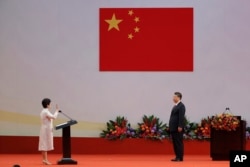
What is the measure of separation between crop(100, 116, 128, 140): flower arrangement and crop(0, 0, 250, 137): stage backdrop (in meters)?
0.17

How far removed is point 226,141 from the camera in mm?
12648

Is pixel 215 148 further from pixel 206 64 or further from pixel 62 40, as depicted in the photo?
pixel 62 40

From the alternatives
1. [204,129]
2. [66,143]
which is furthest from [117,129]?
[66,143]

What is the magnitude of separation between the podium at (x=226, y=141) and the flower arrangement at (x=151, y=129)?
2641 mm

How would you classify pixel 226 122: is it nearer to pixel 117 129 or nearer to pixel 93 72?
pixel 117 129

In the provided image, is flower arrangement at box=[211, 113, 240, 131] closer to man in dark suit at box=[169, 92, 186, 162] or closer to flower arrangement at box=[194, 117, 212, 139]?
man in dark suit at box=[169, 92, 186, 162]

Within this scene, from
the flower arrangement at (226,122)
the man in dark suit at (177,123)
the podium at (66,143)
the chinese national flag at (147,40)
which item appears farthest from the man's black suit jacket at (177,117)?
the chinese national flag at (147,40)

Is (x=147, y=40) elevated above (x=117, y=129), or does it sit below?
above

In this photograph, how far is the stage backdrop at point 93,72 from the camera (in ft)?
49.9

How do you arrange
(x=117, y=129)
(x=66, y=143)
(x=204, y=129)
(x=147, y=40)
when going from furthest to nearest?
(x=147, y=40)
(x=117, y=129)
(x=204, y=129)
(x=66, y=143)

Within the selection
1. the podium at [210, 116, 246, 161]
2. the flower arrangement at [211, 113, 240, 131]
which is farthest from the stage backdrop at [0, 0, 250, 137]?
the flower arrangement at [211, 113, 240, 131]

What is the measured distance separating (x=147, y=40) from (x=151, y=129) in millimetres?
2208

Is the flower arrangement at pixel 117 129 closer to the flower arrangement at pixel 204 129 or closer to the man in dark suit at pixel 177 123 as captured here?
the flower arrangement at pixel 204 129

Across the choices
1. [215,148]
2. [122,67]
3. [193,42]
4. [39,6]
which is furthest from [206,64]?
[39,6]
